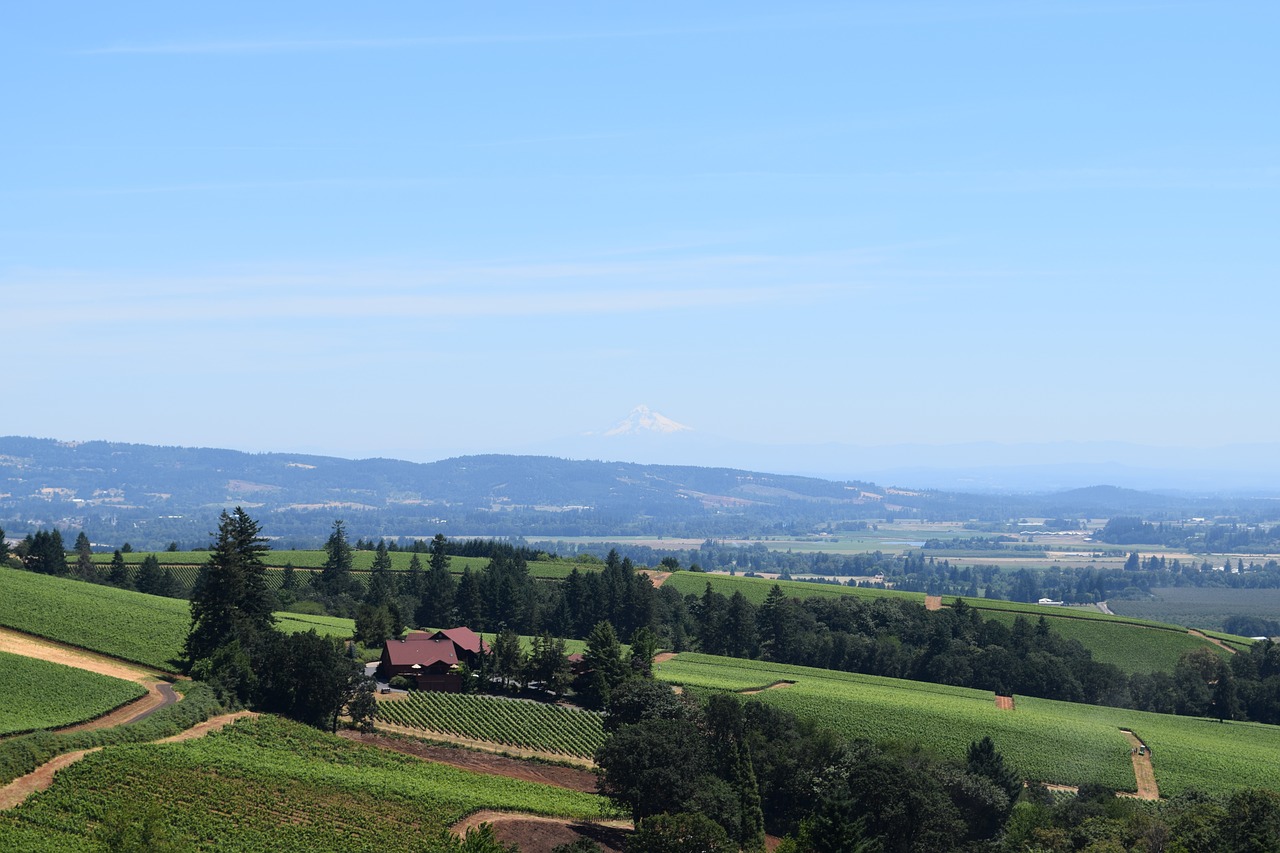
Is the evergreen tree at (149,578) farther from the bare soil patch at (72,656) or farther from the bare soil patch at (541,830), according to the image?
the bare soil patch at (541,830)

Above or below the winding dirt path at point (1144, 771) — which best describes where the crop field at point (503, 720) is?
above

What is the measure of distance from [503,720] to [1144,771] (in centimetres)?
4189

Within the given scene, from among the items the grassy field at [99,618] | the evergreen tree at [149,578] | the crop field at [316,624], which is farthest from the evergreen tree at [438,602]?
the evergreen tree at [149,578]

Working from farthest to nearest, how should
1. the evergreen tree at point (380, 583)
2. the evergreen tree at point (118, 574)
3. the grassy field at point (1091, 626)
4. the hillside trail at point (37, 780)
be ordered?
1. the evergreen tree at point (380, 583)
2. the evergreen tree at point (118, 574)
3. the grassy field at point (1091, 626)
4. the hillside trail at point (37, 780)

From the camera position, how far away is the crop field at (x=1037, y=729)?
8769cm

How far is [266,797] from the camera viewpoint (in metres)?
63.1

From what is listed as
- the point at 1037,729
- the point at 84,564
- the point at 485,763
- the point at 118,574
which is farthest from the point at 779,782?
the point at 84,564

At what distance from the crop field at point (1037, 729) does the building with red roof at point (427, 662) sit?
53.6ft

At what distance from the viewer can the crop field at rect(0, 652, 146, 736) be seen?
67.1 metres

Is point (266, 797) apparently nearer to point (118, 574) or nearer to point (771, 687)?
point (771, 687)

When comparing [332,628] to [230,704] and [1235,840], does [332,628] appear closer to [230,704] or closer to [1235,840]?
[230,704]

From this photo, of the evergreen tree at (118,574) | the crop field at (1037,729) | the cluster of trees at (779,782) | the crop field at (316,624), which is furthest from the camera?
the evergreen tree at (118,574)

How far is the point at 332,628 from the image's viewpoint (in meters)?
115

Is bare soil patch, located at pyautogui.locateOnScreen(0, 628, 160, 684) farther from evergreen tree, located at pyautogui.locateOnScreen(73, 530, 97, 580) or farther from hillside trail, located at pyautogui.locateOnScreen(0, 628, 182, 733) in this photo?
evergreen tree, located at pyautogui.locateOnScreen(73, 530, 97, 580)
